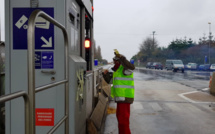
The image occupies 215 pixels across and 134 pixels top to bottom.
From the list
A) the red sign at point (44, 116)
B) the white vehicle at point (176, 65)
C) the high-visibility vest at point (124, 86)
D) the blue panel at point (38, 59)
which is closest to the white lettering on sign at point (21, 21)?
the blue panel at point (38, 59)

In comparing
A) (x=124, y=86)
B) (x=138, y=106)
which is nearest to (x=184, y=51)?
(x=138, y=106)

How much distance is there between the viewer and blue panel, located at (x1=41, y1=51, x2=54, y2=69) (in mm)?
3053

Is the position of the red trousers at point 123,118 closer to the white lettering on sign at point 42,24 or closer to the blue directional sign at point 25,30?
the blue directional sign at point 25,30

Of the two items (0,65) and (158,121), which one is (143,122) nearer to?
(158,121)

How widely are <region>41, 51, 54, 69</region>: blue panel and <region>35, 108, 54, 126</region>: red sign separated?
1.98 feet

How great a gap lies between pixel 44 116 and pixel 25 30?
1.22 metres

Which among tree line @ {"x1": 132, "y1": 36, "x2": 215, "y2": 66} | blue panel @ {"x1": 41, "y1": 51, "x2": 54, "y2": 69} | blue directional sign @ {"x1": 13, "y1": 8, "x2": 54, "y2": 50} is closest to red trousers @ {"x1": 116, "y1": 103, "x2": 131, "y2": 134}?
blue panel @ {"x1": 41, "y1": 51, "x2": 54, "y2": 69}

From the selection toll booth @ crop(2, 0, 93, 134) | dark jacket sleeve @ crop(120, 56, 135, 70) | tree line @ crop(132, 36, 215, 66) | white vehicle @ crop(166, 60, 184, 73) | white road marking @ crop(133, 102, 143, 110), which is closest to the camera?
toll booth @ crop(2, 0, 93, 134)

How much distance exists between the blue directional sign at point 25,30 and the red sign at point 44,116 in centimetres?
87

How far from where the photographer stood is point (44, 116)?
309cm

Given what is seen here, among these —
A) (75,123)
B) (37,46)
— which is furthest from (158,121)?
(37,46)

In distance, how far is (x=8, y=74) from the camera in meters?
3.00

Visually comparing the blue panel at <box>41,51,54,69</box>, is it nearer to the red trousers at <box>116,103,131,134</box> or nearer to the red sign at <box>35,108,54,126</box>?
the red sign at <box>35,108,54,126</box>

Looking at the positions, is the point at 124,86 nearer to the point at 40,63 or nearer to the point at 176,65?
the point at 40,63
